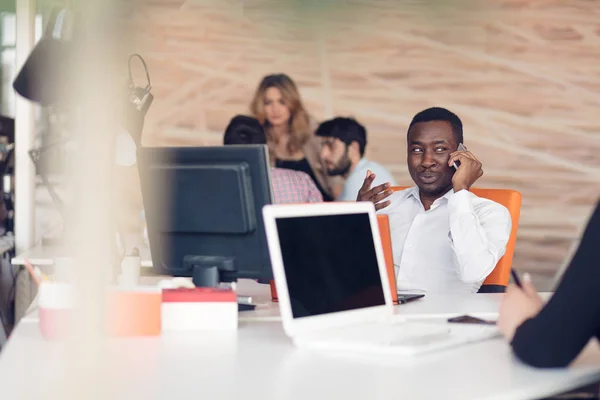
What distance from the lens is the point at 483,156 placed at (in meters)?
4.71

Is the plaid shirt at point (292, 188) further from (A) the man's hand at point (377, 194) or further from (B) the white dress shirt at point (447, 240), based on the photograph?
(A) the man's hand at point (377, 194)

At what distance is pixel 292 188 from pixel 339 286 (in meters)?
2.01

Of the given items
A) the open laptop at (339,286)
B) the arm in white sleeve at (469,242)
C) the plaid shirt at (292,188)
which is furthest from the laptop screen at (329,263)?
the plaid shirt at (292,188)

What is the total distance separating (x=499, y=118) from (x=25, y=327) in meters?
3.69

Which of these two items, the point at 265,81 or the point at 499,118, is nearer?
the point at 265,81

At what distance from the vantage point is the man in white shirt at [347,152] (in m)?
3.75

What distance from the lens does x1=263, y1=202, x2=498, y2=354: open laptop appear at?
1309 mm

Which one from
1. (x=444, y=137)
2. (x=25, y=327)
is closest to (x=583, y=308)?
(x=25, y=327)

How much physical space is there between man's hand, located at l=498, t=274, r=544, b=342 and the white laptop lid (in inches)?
11.2

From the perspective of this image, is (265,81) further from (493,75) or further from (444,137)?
(444,137)

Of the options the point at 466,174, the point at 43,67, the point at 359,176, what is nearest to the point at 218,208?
the point at 466,174

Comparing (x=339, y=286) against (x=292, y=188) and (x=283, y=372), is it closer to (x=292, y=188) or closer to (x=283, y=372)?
(x=283, y=372)

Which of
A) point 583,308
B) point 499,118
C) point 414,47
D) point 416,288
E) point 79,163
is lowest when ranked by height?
point 416,288

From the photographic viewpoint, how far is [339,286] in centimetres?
143
